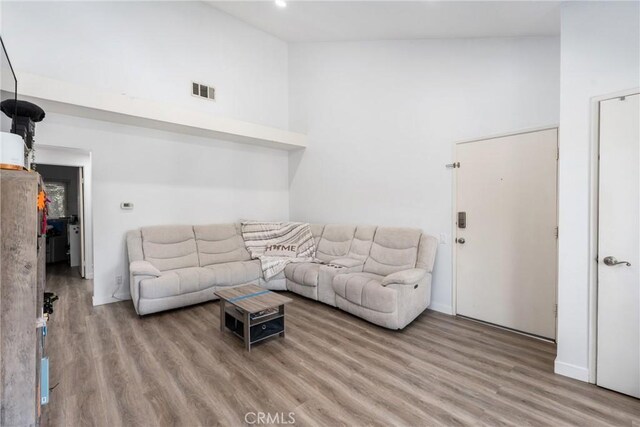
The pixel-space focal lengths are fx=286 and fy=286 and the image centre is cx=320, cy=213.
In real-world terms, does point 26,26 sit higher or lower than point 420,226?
higher

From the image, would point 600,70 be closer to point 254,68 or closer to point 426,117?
point 426,117

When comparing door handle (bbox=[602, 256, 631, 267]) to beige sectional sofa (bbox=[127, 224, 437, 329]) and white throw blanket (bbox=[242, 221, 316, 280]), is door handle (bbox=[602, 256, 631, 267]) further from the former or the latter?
white throw blanket (bbox=[242, 221, 316, 280])

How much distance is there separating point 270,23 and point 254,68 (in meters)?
0.75

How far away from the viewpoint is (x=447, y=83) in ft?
11.3

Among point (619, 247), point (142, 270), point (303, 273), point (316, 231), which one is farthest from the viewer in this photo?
point (316, 231)

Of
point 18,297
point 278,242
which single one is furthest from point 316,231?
point 18,297

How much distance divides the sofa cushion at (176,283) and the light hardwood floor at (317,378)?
0.32 meters

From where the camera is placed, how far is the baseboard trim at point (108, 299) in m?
3.64

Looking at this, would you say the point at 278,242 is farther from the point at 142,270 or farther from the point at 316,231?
the point at 142,270

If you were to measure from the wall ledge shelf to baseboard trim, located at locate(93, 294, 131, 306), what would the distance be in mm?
2261

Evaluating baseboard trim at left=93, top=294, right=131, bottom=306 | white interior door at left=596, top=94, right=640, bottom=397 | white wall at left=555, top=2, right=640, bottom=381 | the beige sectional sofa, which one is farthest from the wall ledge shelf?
white interior door at left=596, top=94, right=640, bottom=397

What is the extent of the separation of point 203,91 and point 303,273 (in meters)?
3.11

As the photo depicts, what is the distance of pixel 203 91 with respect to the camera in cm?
434

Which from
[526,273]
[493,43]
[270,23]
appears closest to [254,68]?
[270,23]
